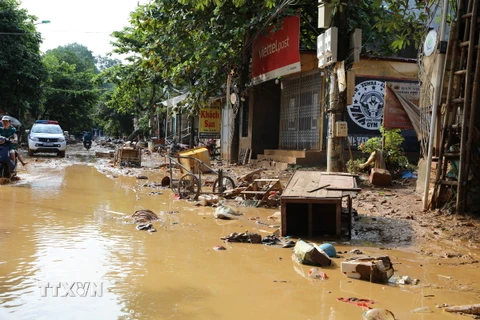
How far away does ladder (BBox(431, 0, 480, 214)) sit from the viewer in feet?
22.6

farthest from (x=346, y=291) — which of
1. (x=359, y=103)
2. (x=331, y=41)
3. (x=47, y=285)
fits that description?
(x=359, y=103)

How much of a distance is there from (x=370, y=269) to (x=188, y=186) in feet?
20.2

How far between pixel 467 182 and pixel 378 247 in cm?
216

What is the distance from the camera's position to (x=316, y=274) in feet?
14.9

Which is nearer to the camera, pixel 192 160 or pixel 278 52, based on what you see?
pixel 192 160

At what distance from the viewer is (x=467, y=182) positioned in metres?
6.98

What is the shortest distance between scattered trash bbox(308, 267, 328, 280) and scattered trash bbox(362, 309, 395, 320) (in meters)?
1.00

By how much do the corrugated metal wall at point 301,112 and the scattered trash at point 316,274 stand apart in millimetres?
10129

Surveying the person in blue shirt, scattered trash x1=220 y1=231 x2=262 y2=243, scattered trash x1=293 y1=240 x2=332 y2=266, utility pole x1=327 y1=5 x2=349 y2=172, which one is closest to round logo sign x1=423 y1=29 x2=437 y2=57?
utility pole x1=327 y1=5 x2=349 y2=172

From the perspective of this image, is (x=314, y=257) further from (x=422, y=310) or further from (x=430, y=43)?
(x=430, y=43)

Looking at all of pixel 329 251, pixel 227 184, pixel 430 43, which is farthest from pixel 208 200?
pixel 430 43

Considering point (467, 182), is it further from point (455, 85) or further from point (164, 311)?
point (164, 311)

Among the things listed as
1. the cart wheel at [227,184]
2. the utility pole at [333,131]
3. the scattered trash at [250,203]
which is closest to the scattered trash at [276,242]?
the scattered trash at [250,203]

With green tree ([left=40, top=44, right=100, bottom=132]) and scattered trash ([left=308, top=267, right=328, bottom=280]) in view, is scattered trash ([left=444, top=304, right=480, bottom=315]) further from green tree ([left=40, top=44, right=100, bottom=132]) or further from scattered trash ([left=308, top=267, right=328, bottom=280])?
green tree ([left=40, top=44, right=100, bottom=132])
